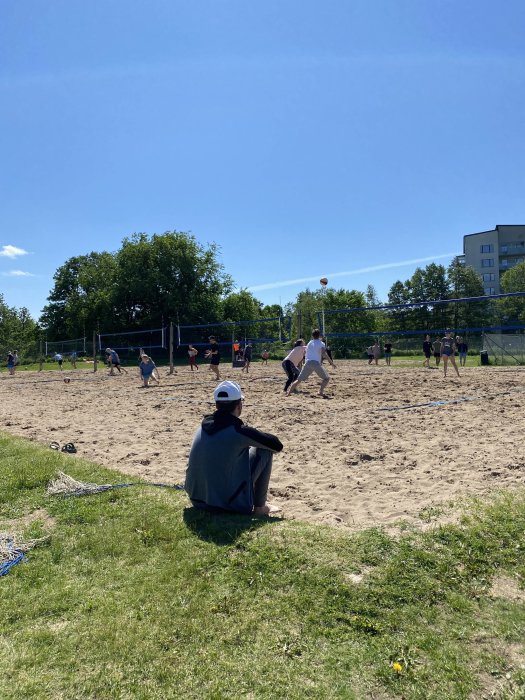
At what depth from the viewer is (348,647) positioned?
91.9 inches

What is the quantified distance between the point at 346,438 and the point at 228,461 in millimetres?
3582

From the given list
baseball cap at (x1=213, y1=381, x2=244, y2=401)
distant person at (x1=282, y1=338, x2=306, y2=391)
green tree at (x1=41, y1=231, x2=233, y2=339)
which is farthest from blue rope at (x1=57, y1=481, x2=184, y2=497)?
green tree at (x1=41, y1=231, x2=233, y2=339)

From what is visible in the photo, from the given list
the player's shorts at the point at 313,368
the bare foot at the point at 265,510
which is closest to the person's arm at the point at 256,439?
the bare foot at the point at 265,510

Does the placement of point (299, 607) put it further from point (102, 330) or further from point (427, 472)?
point (102, 330)

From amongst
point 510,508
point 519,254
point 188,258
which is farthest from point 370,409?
point 519,254

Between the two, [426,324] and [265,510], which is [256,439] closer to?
[265,510]

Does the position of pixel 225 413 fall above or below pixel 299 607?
above

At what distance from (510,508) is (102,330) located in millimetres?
47696

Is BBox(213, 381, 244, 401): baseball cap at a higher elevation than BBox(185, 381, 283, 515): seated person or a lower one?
higher

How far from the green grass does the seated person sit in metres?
0.17

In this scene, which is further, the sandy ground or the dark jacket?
the sandy ground

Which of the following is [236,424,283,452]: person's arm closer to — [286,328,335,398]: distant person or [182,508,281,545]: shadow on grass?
[182,508,281,545]: shadow on grass

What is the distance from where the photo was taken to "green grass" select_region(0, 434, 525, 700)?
2176mm

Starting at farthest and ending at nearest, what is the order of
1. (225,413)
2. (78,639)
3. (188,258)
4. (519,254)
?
(519,254), (188,258), (225,413), (78,639)
